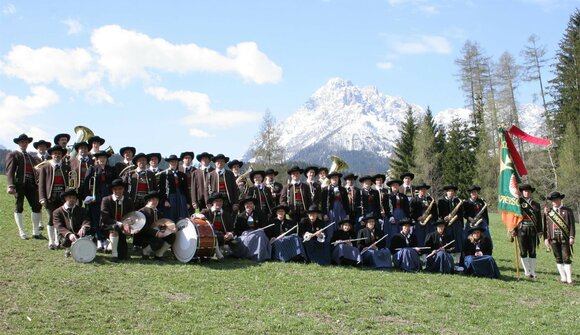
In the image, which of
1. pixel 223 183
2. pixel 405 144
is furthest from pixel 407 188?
pixel 405 144

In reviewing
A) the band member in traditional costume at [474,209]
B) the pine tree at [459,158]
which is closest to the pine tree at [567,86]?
the pine tree at [459,158]

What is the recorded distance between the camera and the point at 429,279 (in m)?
12.0

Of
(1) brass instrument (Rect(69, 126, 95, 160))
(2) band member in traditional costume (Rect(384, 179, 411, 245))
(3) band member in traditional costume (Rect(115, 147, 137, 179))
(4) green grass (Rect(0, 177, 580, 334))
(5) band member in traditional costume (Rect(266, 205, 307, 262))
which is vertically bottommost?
(4) green grass (Rect(0, 177, 580, 334))

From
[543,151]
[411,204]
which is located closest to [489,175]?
[543,151]

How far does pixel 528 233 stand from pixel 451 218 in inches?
73.7

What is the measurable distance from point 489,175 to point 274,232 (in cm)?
3670

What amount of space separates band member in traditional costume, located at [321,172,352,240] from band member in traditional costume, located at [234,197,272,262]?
6.51ft

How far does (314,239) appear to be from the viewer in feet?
43.7

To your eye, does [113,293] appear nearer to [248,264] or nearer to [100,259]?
[100,259]

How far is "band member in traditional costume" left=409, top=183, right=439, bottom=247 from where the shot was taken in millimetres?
14961

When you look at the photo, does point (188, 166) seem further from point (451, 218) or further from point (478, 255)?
point (478, 255)

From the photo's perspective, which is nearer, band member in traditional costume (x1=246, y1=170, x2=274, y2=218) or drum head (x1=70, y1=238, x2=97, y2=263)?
drum head (x1=70, y1=238, x2=97, y2=263)

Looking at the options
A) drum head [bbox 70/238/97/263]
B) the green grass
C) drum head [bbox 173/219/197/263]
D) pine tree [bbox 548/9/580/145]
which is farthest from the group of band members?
pine tree [bbox 548/9/580/145]

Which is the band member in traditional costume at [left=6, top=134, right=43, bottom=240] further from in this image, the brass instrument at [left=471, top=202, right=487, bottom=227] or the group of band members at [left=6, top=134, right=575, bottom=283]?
the brass instrument at [left=471, top=202, right=487, bottom=227]
